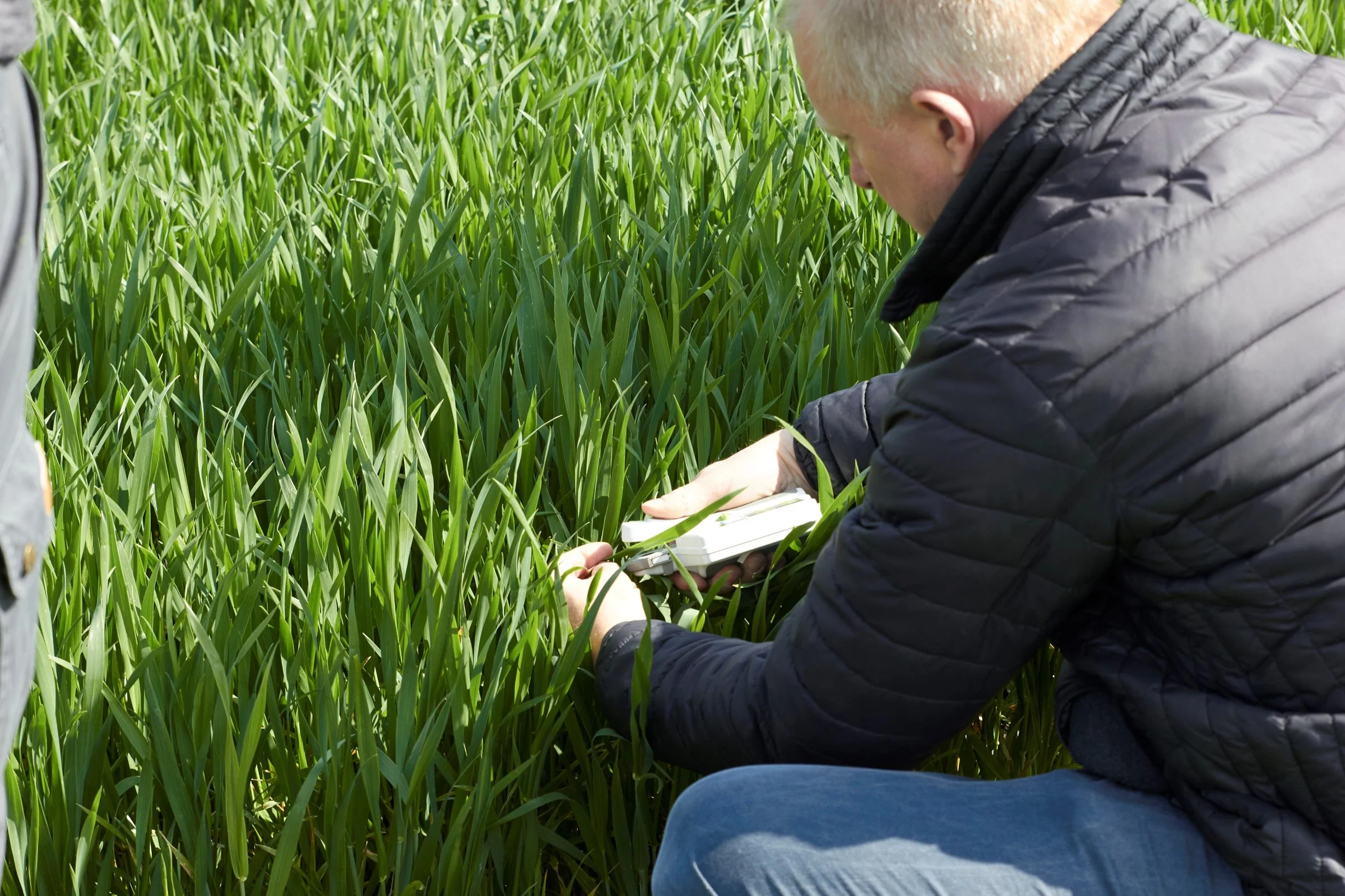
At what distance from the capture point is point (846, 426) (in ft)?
5.09

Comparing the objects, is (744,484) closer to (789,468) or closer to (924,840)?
(789,468)

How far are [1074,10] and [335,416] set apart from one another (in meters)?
1.07

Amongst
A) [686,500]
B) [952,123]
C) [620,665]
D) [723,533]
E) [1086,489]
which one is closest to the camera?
[1086,489]

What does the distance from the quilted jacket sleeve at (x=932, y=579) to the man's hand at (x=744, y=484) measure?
0.24m

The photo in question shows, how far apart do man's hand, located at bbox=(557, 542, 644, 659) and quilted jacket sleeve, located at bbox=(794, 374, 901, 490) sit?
0.27m

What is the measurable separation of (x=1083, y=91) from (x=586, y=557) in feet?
2.25

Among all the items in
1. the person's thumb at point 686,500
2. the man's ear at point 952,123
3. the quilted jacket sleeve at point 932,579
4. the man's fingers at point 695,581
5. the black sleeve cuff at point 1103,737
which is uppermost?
the man's ear at point 952,123

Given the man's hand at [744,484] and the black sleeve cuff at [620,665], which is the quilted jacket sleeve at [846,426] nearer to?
the man's hand at [744,484]

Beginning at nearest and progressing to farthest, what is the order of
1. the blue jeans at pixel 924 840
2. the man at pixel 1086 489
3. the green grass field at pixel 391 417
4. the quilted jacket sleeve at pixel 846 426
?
the man at pixel 1086 489
the blue jeans at pixel 924 840
the green grass field at pixel 391 417
the quilted jacket sleeve at pixel 846 426

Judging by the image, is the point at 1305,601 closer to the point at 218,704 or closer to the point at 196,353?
→ the point at 218,704

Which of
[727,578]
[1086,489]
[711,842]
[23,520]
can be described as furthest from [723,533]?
[23,520]

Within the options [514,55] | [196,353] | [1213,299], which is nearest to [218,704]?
[196,353]

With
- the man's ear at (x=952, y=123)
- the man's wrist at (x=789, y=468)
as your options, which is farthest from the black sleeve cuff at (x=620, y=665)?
the man's ear at (x=952, y=123)

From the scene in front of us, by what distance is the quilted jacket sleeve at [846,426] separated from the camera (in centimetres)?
154
